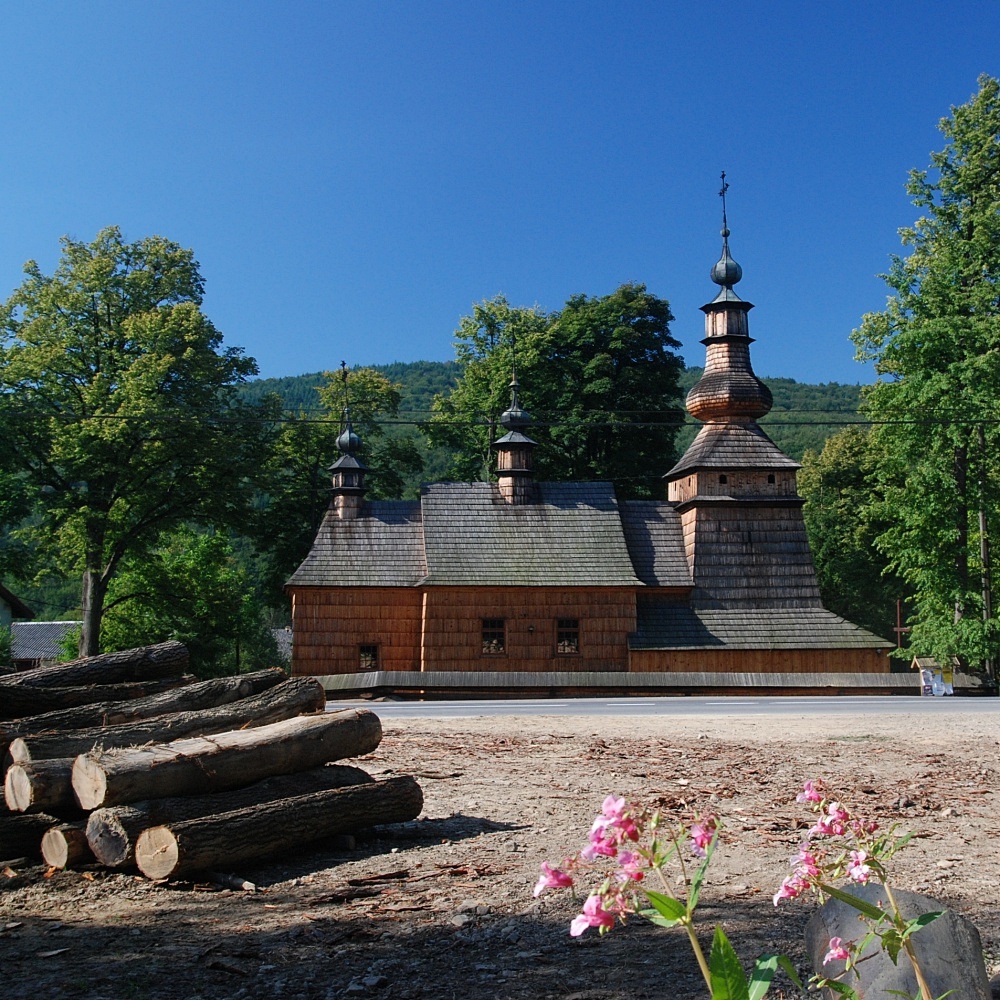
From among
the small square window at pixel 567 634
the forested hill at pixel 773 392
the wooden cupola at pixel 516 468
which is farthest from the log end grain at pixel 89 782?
the forested hill at pixel 773 392

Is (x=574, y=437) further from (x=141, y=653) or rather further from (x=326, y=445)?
(x=141, y=653)

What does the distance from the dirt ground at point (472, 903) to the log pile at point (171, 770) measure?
240 millimetres

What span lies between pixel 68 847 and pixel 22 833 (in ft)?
1.95

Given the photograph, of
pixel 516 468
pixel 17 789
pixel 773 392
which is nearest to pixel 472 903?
pixel 17 789

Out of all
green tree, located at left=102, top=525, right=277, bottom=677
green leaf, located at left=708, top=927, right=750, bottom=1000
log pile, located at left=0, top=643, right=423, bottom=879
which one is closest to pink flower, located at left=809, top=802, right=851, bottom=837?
green leaf, located at left=708, top=927, right=750, bottom=1000

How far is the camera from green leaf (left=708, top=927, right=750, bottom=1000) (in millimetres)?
2822

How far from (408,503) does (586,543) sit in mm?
6689

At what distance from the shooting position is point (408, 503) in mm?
37344

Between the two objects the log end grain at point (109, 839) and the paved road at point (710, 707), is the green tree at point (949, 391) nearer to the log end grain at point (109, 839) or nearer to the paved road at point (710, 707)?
the paved road at point (710, 707)

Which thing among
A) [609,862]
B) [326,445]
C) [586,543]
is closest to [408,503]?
[586,543]

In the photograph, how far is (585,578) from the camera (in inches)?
1331

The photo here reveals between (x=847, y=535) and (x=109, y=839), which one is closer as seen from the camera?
(x=109, y=839)

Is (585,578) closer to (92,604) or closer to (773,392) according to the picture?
(92,604)

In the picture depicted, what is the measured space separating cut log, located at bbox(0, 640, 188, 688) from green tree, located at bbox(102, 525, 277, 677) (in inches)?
1126
